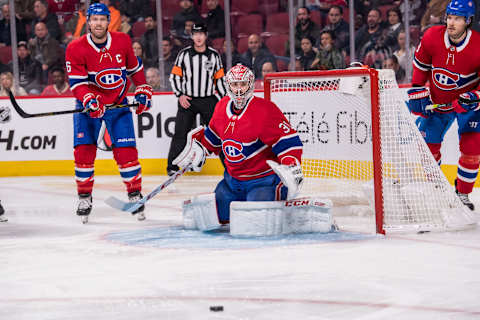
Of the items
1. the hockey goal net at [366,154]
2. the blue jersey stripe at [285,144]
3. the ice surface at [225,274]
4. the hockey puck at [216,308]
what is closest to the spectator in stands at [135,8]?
the hockey goal net at [366,154]

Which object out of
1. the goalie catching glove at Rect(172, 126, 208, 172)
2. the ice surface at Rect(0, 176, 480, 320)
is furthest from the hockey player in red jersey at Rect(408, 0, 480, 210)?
the goalie catching glove at Rect(172, 126, 208, 172)

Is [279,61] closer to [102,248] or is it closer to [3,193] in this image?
[3,193]

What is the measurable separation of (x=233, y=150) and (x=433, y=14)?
11.4 feet

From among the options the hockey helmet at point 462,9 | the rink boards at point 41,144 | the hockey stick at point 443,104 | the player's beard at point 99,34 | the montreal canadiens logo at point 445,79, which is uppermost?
the hockey helmet at point 462,9

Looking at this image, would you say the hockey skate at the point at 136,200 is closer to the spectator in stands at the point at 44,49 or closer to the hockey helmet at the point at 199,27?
the hockey helmet at the point at 199,27

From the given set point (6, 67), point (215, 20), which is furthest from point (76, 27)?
point (215, 20)

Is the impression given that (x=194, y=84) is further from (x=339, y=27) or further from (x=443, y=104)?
(x=443, y=104)

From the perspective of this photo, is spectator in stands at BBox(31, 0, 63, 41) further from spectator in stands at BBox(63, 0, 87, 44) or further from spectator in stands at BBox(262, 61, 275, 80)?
spectator in stands at BBox(262, 61, 275, 80)

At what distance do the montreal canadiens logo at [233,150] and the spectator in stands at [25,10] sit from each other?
4.43m

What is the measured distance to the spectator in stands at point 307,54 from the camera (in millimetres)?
7246

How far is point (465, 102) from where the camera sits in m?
4.41

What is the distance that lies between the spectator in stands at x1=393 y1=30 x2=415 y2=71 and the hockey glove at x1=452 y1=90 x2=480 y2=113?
92.5 inches

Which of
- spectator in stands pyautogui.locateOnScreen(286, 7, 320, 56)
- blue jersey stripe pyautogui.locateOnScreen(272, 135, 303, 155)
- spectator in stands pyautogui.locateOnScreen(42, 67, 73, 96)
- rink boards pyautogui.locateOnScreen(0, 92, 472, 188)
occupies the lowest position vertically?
rink boards pyautogui.locateOnScreen(0, 92, 472, 188)

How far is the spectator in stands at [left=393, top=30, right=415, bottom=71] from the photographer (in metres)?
6.81
